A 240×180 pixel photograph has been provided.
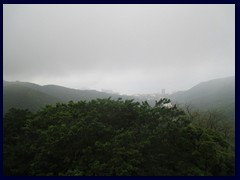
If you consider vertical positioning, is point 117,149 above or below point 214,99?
below

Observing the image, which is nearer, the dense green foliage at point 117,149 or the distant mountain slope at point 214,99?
the dense green foliage at point 117,149

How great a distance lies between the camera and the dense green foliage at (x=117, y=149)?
325 inches

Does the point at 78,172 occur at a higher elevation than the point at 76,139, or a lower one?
lower

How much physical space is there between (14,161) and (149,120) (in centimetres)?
539

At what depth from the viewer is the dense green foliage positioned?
8.25m

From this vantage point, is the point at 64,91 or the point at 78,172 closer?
the point at 78,172

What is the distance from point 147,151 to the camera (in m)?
8.88

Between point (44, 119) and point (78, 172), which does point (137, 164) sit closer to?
point (78, 172)

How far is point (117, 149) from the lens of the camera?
27.0 ft

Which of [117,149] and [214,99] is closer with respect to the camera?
[117,149]

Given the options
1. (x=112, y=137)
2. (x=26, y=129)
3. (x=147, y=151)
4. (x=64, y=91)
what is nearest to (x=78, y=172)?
(x=112, y=137)

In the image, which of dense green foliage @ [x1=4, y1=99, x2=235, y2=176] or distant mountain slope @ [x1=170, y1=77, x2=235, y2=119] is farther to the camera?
distant mountain slope @ [x1=170, y1=77, x2=235, y2=119]
